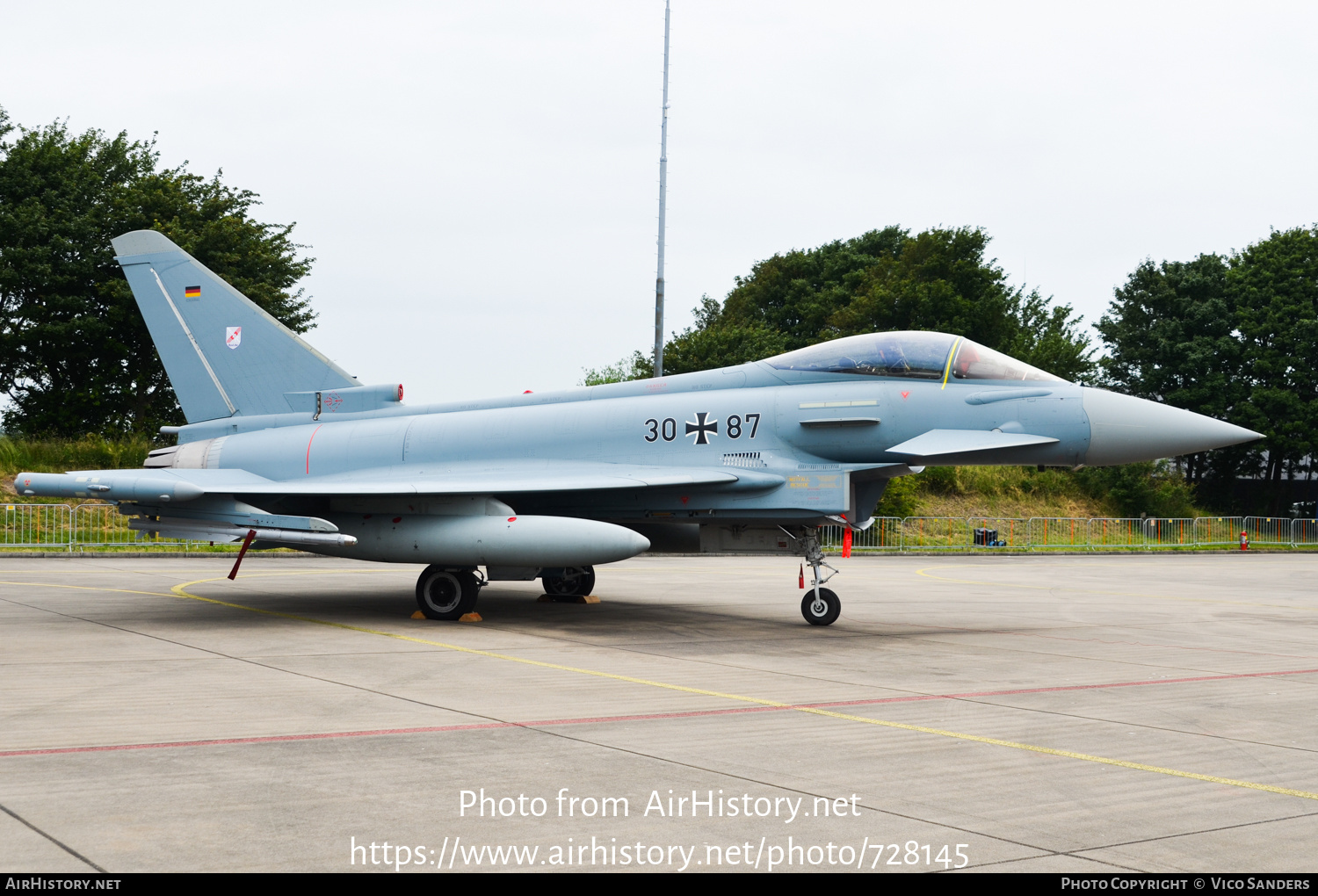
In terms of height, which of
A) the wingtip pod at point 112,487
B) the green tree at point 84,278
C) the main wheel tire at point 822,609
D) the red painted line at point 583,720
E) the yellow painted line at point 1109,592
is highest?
the green tree at point 84,278

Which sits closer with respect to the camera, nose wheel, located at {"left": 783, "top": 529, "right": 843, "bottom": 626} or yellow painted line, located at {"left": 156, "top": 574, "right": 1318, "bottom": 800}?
yellow painted line, located at {"left": 156, "top": 574, "right": 1318, "bottom": 800}

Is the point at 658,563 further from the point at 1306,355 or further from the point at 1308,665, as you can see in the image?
the point at 1306,355

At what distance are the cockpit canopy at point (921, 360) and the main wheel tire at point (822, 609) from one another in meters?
2.60

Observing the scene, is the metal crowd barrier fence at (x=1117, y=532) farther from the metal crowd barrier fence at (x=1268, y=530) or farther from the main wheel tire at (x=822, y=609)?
the main wheel tire at (x=822, y=609)

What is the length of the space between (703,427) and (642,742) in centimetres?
685

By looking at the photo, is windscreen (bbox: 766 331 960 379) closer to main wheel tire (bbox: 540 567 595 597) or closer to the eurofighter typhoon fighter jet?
the eurofighter typhoon fighter jet

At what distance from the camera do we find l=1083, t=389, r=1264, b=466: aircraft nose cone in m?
11.5

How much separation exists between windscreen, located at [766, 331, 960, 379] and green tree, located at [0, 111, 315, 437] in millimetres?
24373

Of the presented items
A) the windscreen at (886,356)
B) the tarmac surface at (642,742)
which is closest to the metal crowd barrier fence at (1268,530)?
the tarmac surface at (642,742)

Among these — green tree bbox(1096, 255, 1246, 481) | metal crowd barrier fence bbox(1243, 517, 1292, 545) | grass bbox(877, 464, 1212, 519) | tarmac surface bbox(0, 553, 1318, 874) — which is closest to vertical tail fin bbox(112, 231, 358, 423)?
tarmac surface bbox(0, 553, 1318, 874)

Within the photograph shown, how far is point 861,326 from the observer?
52.4m

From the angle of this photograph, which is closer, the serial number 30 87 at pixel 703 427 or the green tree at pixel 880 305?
the serial number 30 87 at pixel 703 427

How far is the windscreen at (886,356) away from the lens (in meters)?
12.2

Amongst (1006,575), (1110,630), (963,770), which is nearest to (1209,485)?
(1006,575)
